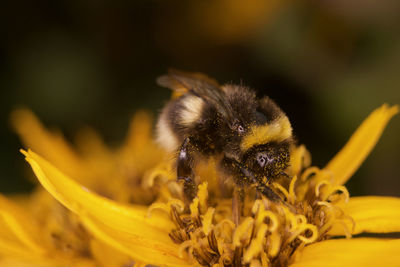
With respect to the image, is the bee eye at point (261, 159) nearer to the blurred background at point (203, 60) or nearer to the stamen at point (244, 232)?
the stamen at point (244, 232)

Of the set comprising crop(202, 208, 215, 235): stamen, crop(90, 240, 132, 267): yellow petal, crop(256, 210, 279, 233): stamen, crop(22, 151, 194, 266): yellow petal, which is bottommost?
crop(90, 240, 132, 267): yellow petal

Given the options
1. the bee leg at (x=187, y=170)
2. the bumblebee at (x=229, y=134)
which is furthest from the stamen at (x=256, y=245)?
the bee leg at (x=187, y=170)

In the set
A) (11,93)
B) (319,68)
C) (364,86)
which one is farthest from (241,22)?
(11,93)

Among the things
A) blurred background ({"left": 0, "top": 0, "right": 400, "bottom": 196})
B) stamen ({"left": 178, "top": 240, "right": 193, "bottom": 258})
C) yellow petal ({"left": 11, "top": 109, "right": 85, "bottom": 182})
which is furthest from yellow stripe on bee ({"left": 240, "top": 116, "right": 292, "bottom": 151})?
yellow petal ({"left": 11, "top": 109, "right": 85, "bottom": 182})

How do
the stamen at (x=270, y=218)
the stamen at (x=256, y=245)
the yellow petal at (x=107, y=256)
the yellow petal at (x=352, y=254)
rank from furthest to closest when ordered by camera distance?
the yellow petal at (x=107, y=256) → the stamen at (x=270, y=218) → the stamen at (x=256, y=245) → the yellow petal at (x=352, y=254)

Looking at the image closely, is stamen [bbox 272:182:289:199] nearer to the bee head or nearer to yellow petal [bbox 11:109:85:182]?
the bee head
